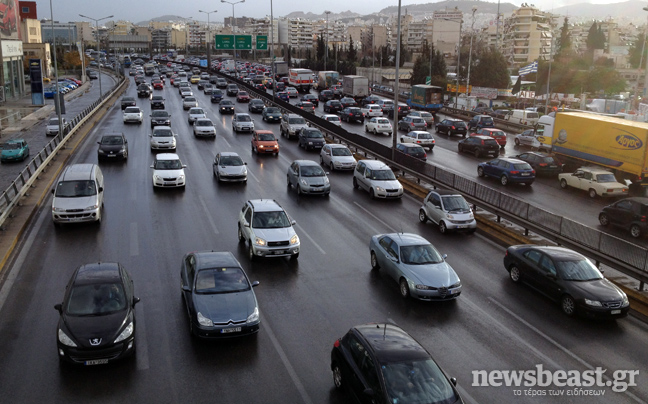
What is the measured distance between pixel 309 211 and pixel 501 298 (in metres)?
10.3

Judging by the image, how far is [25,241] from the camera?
1938 cm

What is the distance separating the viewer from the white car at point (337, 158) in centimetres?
3206

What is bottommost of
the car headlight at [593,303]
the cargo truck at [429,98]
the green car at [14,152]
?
the green car at [14,152]

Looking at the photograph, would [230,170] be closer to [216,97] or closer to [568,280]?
[568,280]

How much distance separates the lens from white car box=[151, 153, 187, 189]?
2658 cm

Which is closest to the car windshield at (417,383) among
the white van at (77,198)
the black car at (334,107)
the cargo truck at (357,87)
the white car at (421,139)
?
the white van at (77,198)

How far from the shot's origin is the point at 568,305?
14.5 m

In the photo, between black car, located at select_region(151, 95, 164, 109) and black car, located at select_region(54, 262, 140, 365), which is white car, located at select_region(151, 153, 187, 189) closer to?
black car, located at select_region(54, 262, 140, 365)

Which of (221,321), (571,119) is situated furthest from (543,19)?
(221,321)

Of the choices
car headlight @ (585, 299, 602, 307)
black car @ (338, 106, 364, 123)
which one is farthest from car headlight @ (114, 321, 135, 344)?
black car @ (338, 106, 364, 123)

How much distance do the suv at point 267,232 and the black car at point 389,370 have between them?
24.3 ft

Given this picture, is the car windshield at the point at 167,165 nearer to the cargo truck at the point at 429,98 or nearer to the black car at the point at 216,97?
the cargo truck at the point at 429,98

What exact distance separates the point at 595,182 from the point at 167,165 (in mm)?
20430

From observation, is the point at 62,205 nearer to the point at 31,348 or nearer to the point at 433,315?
the point at 31,348
